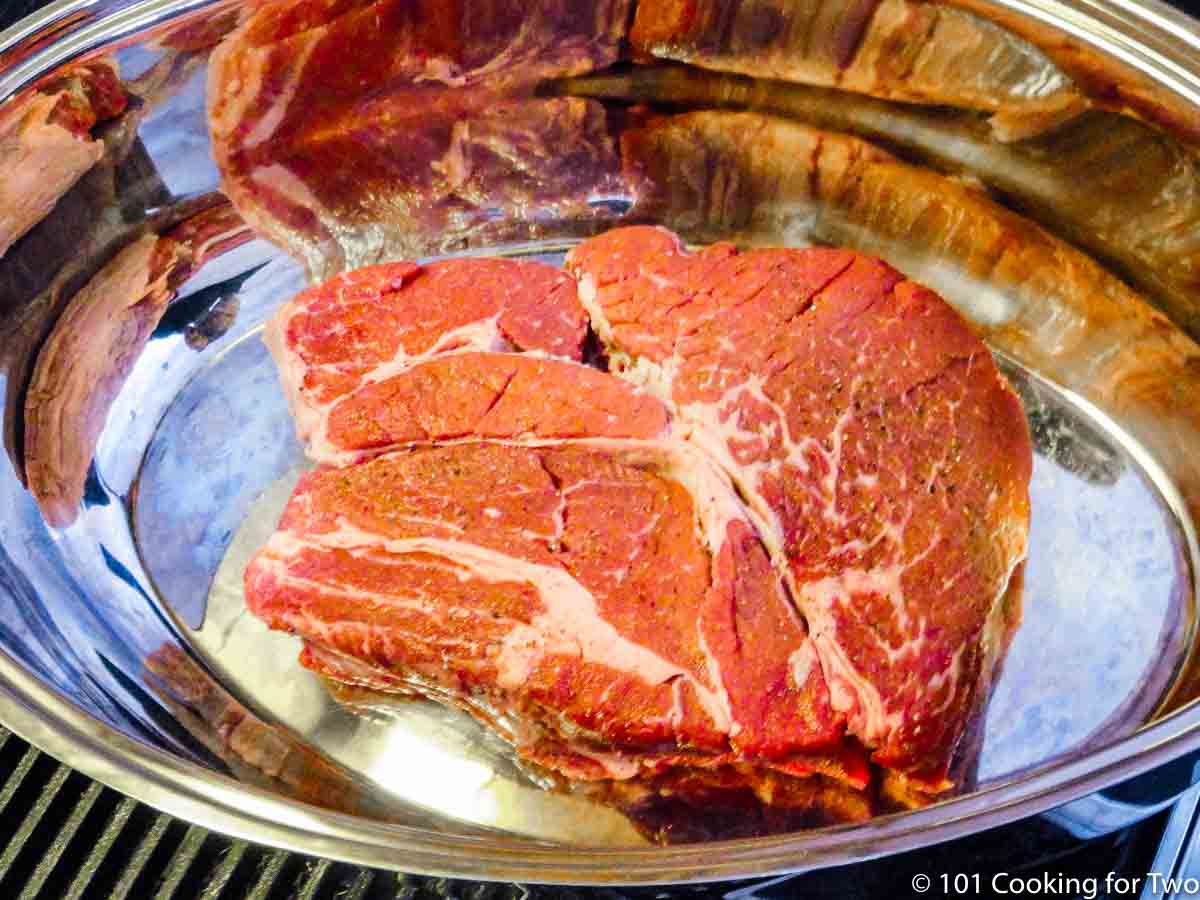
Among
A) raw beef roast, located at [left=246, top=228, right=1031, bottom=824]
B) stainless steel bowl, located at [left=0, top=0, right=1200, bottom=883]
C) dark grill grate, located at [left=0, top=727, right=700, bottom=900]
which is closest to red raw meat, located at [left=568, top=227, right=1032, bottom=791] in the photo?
raw beef roast, located at [left=246, top=228, right=1031, bottom=824]

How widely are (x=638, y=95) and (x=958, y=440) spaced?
42.7 inches

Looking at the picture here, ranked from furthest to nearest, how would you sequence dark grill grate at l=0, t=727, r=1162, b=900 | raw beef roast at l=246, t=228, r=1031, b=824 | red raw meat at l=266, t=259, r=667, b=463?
red raw meat at l=266, t=259, r=667, b=463
raw beef roast at l=246, t=228, r=1031, b=824
dark grill grate at l=0, t=727, r=1162, b=900

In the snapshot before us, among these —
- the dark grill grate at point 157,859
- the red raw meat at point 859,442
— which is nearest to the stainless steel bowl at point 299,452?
the dark grill grate at point 157,859

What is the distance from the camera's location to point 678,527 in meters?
1.67

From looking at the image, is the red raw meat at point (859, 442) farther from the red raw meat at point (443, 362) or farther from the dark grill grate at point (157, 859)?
the dark grill grate at point (157, 859)

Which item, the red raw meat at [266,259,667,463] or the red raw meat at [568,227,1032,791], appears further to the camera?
the red raw meat at [266,259,667,463]

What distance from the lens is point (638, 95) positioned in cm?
233

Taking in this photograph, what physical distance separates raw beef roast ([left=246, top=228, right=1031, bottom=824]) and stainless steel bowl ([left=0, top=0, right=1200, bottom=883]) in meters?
0.14

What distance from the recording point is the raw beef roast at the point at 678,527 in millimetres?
1566

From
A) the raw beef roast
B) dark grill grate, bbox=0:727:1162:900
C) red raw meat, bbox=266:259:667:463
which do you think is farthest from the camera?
red raw meat, bbox=266:259:667:463

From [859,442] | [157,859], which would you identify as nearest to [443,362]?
[859,442]

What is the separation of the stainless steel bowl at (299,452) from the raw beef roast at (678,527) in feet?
0.46

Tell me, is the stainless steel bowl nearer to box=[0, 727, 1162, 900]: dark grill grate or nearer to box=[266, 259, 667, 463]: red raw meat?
box=[0, 727, 1162, 900]: dark grill grate

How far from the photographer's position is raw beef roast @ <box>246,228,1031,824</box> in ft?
5.14
